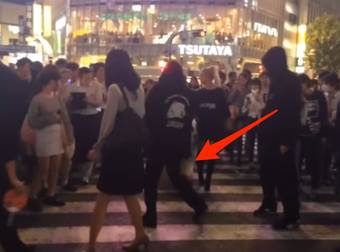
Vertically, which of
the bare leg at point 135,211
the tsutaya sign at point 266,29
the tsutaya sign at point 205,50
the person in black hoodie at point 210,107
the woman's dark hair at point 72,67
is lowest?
the bare leg at point 135,211

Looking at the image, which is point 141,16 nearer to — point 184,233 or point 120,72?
point 184,233

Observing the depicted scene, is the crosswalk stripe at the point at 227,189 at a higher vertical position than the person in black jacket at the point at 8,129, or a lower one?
lower

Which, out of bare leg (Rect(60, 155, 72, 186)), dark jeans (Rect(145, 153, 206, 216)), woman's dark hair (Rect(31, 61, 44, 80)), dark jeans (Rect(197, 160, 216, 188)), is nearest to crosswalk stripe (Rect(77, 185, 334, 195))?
dark jeans (Rect(197, 160, 216, 188))

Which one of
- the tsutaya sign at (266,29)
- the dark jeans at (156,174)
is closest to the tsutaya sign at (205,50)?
the tsutaya sign at (266,29)

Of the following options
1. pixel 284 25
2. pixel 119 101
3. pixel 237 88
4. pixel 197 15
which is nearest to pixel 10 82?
pixel 119 101

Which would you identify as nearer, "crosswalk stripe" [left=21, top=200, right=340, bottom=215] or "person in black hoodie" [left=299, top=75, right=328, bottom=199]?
"crosswalk stripe" [left=21, top=200, right=340, bottom=215]

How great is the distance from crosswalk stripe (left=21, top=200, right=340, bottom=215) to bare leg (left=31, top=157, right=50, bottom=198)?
0.98 ft

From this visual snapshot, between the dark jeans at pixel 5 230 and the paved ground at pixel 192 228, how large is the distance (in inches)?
46.0

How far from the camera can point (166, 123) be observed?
5.81m

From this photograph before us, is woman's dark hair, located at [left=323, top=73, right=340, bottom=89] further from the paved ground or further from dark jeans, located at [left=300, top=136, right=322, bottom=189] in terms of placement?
the paved ground

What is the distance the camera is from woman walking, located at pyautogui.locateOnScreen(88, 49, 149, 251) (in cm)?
476

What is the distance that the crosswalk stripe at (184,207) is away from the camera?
263 inches

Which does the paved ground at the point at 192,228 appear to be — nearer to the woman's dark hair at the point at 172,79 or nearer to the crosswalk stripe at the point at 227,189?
the crosswalk stripe at the point at 227,189

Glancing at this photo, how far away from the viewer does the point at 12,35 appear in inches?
2056
